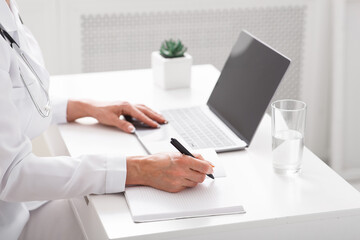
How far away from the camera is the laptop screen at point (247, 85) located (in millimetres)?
1701

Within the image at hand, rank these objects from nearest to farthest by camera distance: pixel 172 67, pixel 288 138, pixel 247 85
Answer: pixel 288 138
pixel 247 85
pixel 172 67

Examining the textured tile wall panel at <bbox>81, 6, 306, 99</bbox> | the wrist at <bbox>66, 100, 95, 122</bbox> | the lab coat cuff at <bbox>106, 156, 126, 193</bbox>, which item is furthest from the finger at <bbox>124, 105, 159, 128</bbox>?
the textured tile wall panel at <bbox>81, 6, 306, 99</bbox>

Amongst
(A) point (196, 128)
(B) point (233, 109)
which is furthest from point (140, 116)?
(B) point (233, 109)

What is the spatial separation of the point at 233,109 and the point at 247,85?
0.29ft

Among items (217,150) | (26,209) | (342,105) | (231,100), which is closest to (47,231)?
(26,209)

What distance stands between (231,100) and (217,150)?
0.78 ft

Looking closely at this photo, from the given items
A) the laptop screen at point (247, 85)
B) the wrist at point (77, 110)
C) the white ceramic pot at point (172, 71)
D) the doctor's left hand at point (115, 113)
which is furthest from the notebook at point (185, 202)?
the white ceramic pot at point (172, 71)

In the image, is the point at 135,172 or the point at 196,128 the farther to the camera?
the point at 196,128

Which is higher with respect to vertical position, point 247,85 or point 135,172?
point 247,85

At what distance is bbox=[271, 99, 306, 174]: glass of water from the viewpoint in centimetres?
156

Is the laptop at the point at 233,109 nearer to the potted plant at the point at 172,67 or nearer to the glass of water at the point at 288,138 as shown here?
the glass of water at the point at 288,138

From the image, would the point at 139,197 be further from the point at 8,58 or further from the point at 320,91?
the point at 320,91

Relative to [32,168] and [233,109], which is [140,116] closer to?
[233,109]

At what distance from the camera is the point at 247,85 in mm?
1807
